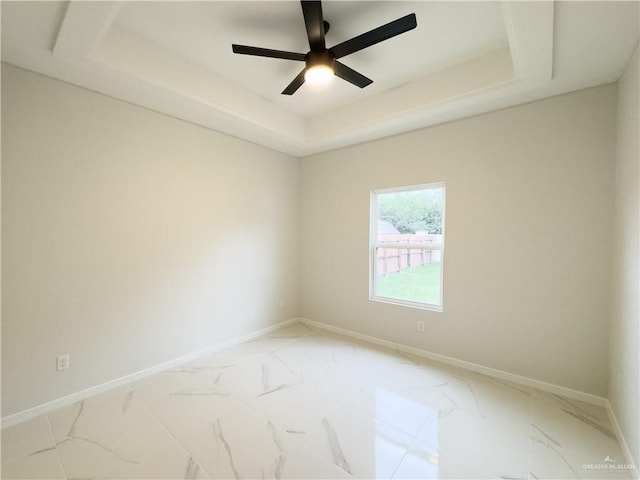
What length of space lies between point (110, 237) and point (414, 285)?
10.3 ft

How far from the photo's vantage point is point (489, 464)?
5.57 feet

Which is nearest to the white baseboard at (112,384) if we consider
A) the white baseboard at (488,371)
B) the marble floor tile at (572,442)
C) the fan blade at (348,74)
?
the white baseboard at (488,371)

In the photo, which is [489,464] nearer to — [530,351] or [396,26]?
[530,351]

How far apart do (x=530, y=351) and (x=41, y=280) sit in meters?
4.12

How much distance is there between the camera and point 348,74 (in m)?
2.12

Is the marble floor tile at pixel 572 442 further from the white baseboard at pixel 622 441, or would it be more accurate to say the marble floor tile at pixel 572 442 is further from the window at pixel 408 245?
the window at pixel 408 245

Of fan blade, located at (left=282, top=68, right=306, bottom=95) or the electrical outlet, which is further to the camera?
the electrical outlet

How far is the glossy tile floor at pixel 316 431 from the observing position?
167 centimetres

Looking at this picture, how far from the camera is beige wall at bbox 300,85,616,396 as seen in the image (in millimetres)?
2279

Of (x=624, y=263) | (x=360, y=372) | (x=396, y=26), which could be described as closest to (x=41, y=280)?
(x=360, y=372)

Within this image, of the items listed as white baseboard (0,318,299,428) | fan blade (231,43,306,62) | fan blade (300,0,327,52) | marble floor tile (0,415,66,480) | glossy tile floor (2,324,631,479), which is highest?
fan blade (300,0,327,52)

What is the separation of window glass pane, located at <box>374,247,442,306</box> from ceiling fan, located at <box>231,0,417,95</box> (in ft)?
6.44

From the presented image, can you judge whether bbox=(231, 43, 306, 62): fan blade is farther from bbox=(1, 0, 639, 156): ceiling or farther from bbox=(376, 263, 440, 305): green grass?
bbox=(376, 263, 440, 305): green grass

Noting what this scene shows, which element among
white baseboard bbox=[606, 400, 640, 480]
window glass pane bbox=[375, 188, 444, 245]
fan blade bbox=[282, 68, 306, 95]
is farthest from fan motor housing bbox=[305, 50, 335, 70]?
white baseboard bbox=[606, 400, 640, 480]
